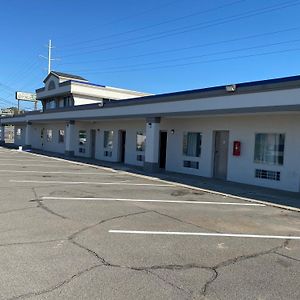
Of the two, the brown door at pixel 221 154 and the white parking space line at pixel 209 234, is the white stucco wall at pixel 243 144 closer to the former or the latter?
the brown door at pixel 221 154

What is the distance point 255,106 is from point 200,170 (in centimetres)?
566

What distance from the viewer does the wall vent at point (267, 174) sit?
1519cm

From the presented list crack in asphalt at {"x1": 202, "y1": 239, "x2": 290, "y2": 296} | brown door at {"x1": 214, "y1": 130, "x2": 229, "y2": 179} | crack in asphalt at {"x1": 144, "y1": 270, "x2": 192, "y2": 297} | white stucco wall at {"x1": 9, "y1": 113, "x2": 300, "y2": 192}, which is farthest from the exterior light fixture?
crack in asphalt at {"x1": 144, "y1": 270, "x2": 192, "y2": 297}

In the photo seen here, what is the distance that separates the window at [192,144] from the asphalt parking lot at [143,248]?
7.85 m

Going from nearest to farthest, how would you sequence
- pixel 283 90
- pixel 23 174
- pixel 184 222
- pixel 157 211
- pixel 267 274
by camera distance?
pixel 267 274 < pixel 184 222 < pixel 157 211 < pixel 283 90 < pixel 23 174

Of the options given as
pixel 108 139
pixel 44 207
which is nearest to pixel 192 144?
pixel 108 139

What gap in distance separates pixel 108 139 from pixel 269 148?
14267mm

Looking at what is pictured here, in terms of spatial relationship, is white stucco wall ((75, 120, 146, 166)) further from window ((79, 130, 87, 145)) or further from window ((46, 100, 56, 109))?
window ((46, 100, 56, 109))

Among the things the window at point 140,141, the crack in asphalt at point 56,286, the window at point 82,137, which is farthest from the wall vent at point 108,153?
the crack in asphalt at point 56,286

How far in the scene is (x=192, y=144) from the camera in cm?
1956

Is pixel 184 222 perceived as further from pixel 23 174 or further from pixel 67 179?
pixel 23 174

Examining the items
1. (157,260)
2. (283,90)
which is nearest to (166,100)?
(283,90)

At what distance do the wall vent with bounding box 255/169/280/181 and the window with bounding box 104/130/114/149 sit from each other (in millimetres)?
13143

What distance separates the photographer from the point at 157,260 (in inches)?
222
